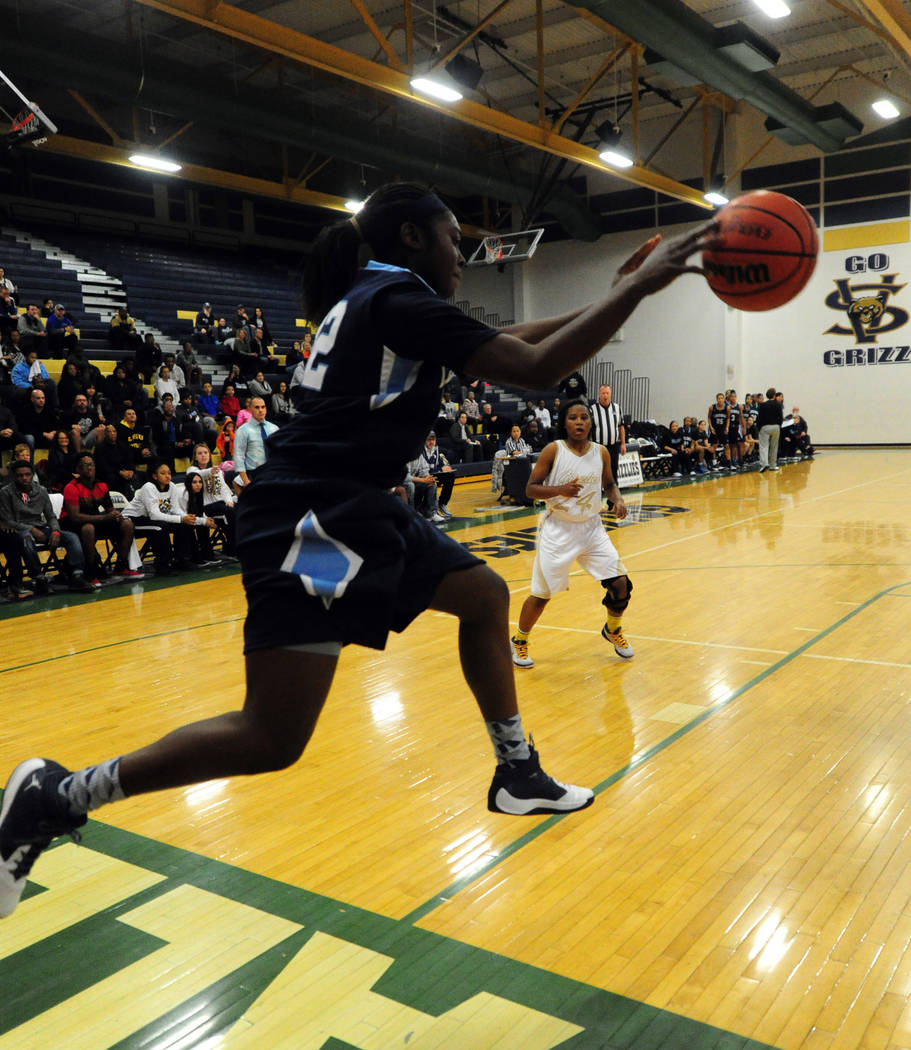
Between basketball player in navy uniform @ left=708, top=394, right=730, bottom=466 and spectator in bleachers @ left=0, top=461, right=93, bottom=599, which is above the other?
basketball player in navy uniform @ left=708, top=394, right=730, bottom=466

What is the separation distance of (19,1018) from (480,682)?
1.36 metres

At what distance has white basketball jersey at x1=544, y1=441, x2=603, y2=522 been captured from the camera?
5160 millimetres

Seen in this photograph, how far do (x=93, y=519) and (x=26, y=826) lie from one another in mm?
6867

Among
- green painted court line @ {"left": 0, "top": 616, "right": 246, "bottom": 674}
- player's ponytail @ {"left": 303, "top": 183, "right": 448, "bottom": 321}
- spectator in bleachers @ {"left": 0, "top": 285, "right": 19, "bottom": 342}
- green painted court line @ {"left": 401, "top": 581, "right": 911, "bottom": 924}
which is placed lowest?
green painted court line @ {"left": 401, "top": 581, "right": 911, "bottom": 924}

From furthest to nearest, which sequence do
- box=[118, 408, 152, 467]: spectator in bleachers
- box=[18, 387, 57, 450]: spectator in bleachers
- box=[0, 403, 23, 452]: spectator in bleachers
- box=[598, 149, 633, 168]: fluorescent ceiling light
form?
1. box=[598, 149, 633, 168]: fluorescent ceiling light
2. box=[118, 408, 152, 467]: spectator in bleachers
3. box=[18, 387, 57, 450]: spectator in bleachers
4. box=[0, 403, 23, 452]: spectator in bleachers

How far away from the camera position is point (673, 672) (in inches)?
199

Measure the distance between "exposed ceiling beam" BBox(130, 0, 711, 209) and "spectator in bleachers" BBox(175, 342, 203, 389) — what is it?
4.99m

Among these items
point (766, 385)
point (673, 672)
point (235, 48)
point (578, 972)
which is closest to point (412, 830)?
point (578, 972)

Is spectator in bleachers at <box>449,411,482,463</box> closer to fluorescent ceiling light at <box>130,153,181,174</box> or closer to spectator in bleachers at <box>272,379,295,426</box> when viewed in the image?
spectator in bleachers at <box>272,379,295,426</box>

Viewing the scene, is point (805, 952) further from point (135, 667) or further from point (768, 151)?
point (768, 151)

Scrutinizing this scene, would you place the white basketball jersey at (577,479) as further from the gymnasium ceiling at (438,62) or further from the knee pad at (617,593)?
the gymnasium ceiling at (438,62)

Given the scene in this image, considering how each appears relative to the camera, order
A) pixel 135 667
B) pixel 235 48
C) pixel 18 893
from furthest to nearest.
A: 1. pixel 235 48
2. pixel 135 667
3. pixel 18 893

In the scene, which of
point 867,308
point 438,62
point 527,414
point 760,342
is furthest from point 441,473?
→ point 867,308

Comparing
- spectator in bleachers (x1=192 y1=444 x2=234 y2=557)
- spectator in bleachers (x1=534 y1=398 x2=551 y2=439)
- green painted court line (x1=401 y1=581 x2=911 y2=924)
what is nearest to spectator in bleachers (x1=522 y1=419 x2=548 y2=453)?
spectator in bleachers (x1=534 y1=398 x2=551 y2=439)
